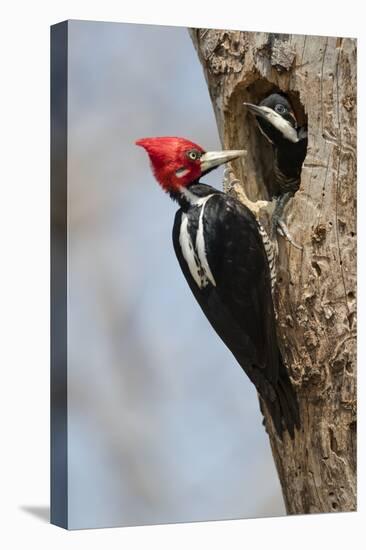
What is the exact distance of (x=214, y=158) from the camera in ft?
15.4

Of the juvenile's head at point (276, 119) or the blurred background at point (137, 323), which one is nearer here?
the blurred background at point (137, 323)

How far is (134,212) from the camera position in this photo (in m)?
4.51

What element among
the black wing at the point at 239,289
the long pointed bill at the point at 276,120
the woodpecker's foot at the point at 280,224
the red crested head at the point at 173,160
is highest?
the long pointed bill at the point at 276,120

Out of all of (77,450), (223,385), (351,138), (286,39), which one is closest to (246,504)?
(223,385)

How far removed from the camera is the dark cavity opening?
15.6ft

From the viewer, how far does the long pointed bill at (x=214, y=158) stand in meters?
4.66

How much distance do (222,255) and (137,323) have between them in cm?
42

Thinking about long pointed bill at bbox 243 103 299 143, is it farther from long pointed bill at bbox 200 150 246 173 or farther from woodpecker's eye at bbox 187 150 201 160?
woodpecker's eye at bbox 187 150 201 160

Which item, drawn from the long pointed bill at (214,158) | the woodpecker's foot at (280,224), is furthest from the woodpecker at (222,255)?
the woodpecker's foot at (280,224)

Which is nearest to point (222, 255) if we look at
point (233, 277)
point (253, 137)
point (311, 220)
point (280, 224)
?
Result: point (233, 277)

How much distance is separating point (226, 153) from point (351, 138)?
21.5 inches

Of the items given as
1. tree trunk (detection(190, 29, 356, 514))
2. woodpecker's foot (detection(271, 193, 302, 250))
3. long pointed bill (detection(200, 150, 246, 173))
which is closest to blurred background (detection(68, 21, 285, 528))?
long pointed bill (detection(200, 150, 246, 173))

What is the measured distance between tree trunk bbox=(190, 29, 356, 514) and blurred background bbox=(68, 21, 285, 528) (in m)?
0.15

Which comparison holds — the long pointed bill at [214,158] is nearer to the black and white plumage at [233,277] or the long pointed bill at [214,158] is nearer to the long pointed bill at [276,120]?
the black and white plumage at [233,277]
